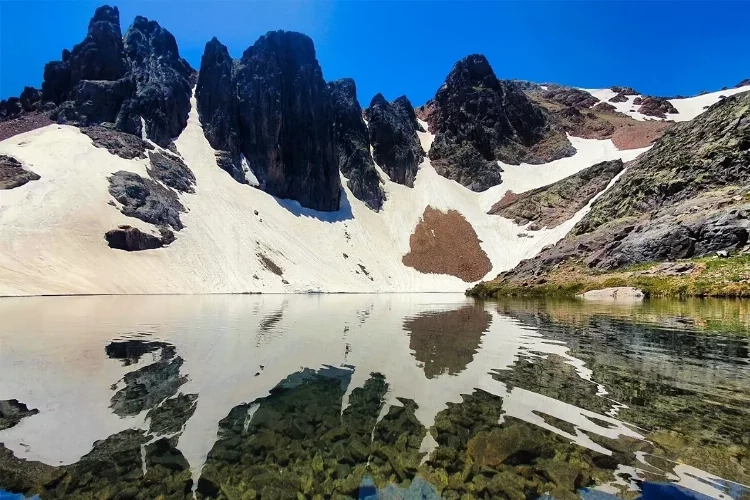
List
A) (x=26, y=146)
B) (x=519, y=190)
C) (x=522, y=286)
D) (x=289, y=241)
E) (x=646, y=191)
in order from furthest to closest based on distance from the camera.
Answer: (x=519, y=190)
(x=289, y=241)
(x=26, y=146)
(x=646, y=191)
(x=522, y=286)

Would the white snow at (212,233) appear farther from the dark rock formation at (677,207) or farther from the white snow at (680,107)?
the white snow at (680,107)

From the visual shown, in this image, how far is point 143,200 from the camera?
72.4 m

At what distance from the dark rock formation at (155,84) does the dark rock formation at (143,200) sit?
19745mm

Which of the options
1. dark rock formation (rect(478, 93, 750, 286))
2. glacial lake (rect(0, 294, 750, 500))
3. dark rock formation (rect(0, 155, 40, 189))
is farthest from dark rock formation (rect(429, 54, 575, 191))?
glacial lake (rect(0, 294, 750, 500))

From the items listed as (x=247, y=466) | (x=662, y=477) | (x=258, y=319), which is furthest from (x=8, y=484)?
(x=258, y=319)

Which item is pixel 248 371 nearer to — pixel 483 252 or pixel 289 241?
pixel 289 241

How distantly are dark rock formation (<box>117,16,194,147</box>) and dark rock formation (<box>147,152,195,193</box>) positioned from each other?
7.54 metres

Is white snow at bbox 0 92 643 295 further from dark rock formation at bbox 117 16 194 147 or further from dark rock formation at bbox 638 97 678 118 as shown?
dark rock formation at bbox 638 97 678 118

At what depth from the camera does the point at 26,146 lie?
7756 cm

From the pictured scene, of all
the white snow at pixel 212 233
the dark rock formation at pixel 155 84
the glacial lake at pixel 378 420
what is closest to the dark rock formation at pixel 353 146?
the white snow at pixel 212 233

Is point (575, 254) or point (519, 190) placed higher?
point (519, 190)

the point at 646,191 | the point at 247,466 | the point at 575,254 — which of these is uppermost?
the point at 646,191

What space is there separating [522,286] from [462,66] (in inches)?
4469

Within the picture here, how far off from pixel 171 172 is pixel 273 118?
88.6 feet
